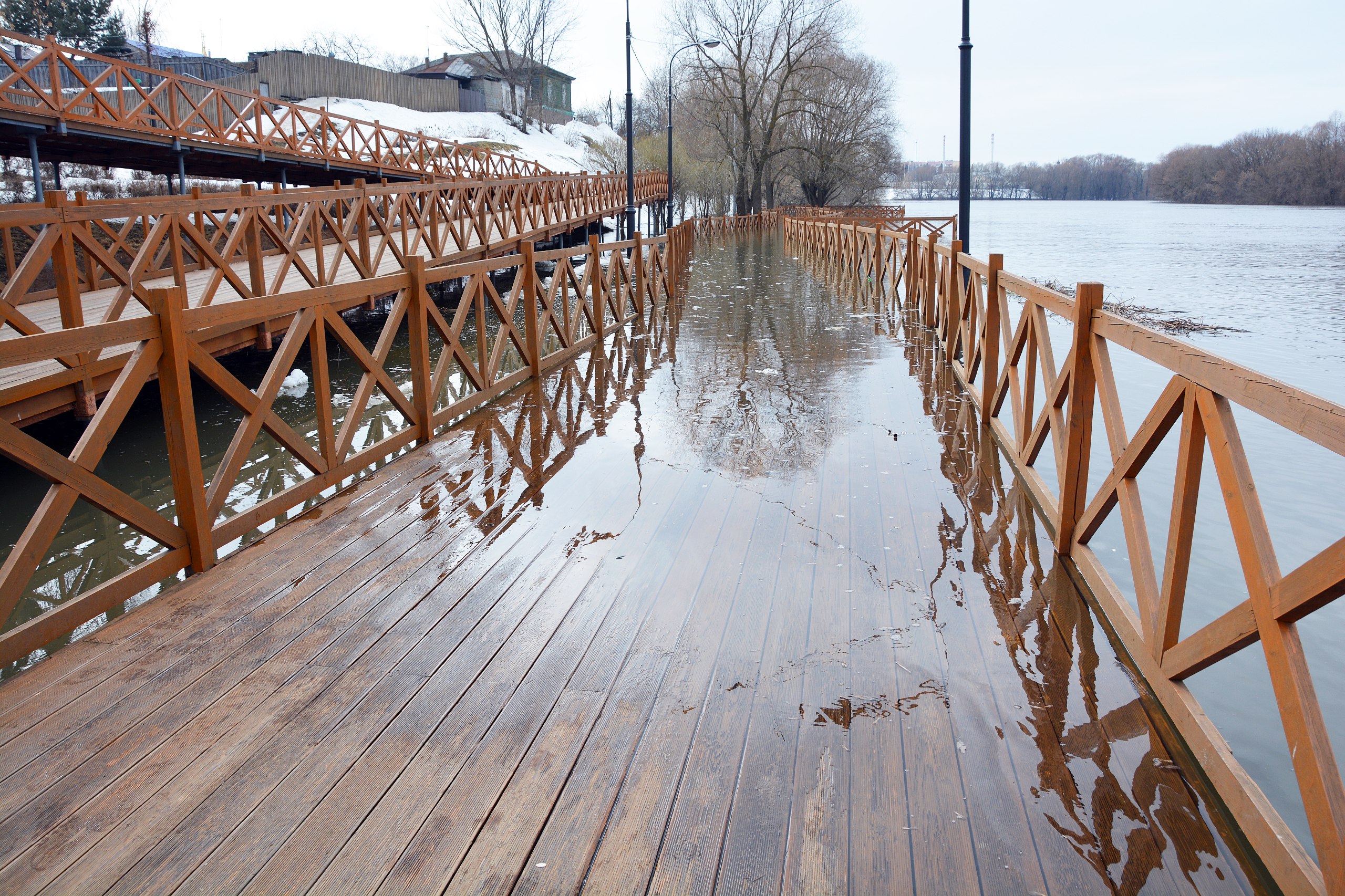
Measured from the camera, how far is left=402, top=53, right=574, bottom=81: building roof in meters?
60.4

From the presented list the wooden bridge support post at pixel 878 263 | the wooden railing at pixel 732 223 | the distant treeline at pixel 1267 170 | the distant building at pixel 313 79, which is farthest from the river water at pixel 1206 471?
the distant treeline at pixel 1267 170

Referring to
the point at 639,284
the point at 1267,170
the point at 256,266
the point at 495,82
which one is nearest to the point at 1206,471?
the point at 639,284

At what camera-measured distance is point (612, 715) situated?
2.57 meters

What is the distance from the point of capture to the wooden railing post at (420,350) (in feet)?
18.4

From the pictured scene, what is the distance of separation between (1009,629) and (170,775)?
8.44 ft

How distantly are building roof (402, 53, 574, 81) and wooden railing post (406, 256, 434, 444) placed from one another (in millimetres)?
58449

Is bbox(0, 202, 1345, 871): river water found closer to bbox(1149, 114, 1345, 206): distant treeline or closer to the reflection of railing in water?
the reflection of railing in water

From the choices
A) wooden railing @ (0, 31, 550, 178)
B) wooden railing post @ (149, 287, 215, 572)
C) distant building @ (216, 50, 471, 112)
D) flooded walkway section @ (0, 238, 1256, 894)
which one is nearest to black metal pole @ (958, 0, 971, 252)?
flooded walkway section @ (0, 238, 1256, 894)

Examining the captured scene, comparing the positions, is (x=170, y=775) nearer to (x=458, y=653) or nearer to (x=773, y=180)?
(x=458, y=653)

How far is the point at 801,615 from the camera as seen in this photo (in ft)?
10.5

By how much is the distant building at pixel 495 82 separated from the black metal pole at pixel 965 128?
52869mm

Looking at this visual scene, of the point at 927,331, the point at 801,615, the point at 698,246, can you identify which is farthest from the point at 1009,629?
the point at 698,246

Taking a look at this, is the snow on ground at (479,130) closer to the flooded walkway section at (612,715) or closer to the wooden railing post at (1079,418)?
the flooded walkway section at (612,715)

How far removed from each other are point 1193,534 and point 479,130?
54.5 metres
